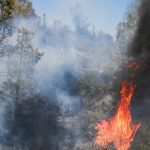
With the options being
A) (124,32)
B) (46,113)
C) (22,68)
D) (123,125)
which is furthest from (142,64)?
(124,32)

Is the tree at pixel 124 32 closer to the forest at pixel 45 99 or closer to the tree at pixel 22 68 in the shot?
the forest at pixel 45 99

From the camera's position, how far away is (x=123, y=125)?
75.9ft

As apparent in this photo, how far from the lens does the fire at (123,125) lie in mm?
23125

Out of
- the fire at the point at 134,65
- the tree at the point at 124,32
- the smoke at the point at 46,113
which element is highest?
the tree at the point at 124,32

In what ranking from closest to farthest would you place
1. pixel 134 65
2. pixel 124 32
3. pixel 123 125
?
pixel 123 125 → pixel 134 65 → pixel 124 32

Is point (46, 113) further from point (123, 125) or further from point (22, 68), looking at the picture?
point (123, 125)

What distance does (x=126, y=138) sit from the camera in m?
23.0

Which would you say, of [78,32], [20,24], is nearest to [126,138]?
[20,24]

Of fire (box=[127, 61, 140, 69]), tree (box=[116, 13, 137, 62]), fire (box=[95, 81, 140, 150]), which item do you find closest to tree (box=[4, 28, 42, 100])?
fire (box=[95, 81, 140, 150])

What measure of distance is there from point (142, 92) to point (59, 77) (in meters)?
11.1

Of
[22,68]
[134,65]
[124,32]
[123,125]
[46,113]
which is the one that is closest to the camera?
[123,125]

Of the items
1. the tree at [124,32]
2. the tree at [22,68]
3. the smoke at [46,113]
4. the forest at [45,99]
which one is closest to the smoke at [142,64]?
the forest at [45,99]

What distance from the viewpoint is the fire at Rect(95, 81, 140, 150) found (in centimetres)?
2312

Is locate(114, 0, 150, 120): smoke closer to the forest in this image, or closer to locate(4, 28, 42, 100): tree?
the forest
